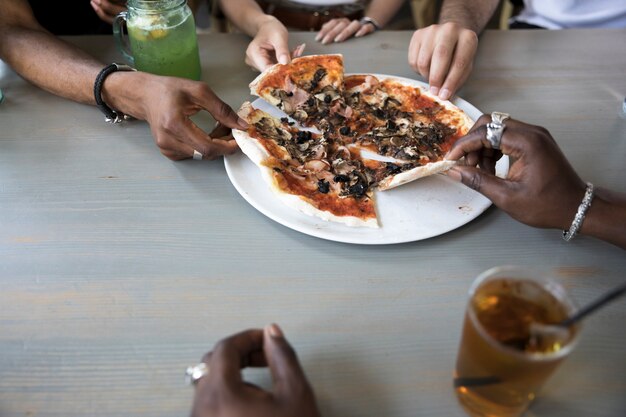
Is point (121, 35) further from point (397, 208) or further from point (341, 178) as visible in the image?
point (397, 208)

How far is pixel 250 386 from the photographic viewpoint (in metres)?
0.75

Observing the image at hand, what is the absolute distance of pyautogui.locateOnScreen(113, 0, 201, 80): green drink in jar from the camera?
56.5 inches

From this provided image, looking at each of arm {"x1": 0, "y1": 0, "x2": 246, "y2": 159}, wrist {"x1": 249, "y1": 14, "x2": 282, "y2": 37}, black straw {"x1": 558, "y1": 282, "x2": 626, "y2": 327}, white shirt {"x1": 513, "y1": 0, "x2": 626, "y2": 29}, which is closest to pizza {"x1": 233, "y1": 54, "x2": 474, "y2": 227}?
arm {"x1": 0, "y1": 0, "x2": 246, "y2": 159}

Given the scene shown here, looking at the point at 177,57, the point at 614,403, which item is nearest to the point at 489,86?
the point at 177,57

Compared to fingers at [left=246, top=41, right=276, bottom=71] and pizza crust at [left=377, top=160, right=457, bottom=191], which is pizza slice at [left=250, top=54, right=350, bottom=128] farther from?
pizza crust at [left=377, top=160, right=457, bottom=191]

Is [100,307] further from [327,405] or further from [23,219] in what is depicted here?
[327,405]

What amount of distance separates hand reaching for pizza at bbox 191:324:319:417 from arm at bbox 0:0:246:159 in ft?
2.10

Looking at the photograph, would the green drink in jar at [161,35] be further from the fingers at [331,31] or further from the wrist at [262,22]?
the fingers at [331,31]

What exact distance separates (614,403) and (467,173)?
501mm

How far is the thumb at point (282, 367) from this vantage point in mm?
736

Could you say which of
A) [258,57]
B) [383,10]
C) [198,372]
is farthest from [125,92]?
[383,10]

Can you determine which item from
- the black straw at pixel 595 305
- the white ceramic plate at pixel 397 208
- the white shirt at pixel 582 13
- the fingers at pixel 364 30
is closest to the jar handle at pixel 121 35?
the white ceramic plate at pixel 397 208

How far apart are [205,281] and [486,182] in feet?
2.06

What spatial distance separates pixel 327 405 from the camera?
2.84 ft
